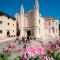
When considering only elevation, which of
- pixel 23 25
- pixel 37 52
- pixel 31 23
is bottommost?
pixel 37 52

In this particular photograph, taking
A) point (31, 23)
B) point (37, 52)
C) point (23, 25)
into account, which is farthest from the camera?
point (23, 25)

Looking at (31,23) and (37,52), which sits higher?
(31,23)

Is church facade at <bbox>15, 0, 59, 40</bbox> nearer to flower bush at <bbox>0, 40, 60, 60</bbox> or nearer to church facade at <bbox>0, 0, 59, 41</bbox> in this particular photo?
church facade at <bbox>0, 0, 59, 41</bbox>

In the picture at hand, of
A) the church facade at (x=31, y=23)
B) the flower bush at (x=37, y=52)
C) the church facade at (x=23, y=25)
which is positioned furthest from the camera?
the church facade at (x=31, y=23)

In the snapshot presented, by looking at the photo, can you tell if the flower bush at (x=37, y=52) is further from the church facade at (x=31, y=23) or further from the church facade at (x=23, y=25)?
the church facade at (x=31, y=23)

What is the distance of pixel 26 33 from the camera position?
54562 mm

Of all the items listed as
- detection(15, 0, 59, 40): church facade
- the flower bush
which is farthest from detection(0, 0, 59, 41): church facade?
the flower bush

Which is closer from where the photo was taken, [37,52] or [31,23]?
[37,52]

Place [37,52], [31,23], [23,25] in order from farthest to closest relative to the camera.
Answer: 1. [23,25]
2. [31,23]
3. [37,52]

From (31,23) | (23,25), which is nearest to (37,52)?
(31,23)

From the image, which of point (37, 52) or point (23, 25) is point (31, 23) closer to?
point (23, 25)

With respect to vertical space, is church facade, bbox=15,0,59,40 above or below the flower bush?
above

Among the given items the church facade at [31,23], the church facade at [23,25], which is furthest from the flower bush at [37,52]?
A: the church facade at [31,23]

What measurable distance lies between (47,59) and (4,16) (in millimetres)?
45008
